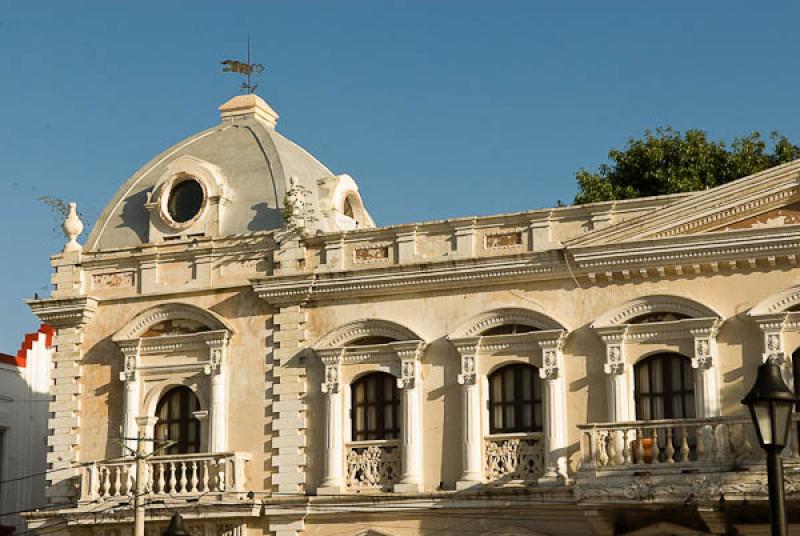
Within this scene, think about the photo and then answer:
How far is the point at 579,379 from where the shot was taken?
25031 mm

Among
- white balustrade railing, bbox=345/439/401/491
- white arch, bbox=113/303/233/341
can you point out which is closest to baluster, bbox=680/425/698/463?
white balustrade railing, bbox=345/439/401/491

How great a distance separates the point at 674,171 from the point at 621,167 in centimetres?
161

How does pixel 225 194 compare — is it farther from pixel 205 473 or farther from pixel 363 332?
pixel 205 473

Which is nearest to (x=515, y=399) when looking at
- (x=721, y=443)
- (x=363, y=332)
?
(x=363, y=332)

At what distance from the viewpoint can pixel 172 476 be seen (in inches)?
1059

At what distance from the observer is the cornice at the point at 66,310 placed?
93.9ft

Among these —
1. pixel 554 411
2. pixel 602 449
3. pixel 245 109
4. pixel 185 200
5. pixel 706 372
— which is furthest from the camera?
pixel 245 109

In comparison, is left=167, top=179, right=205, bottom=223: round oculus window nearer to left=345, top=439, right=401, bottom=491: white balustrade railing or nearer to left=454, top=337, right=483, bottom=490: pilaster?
left=345, top=439, right=401, bottom=491: white balustrade railing

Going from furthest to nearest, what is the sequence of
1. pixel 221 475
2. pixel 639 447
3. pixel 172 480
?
1. pixel 172 480
2. pixel 221 475
3. pixel 639 447

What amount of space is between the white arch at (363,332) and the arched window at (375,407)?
74cm

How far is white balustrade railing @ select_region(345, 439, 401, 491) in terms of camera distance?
2595cm

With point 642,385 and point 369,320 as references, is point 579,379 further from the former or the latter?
point 369,320

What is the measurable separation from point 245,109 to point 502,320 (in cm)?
929

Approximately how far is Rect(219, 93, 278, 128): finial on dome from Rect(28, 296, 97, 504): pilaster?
572cm
